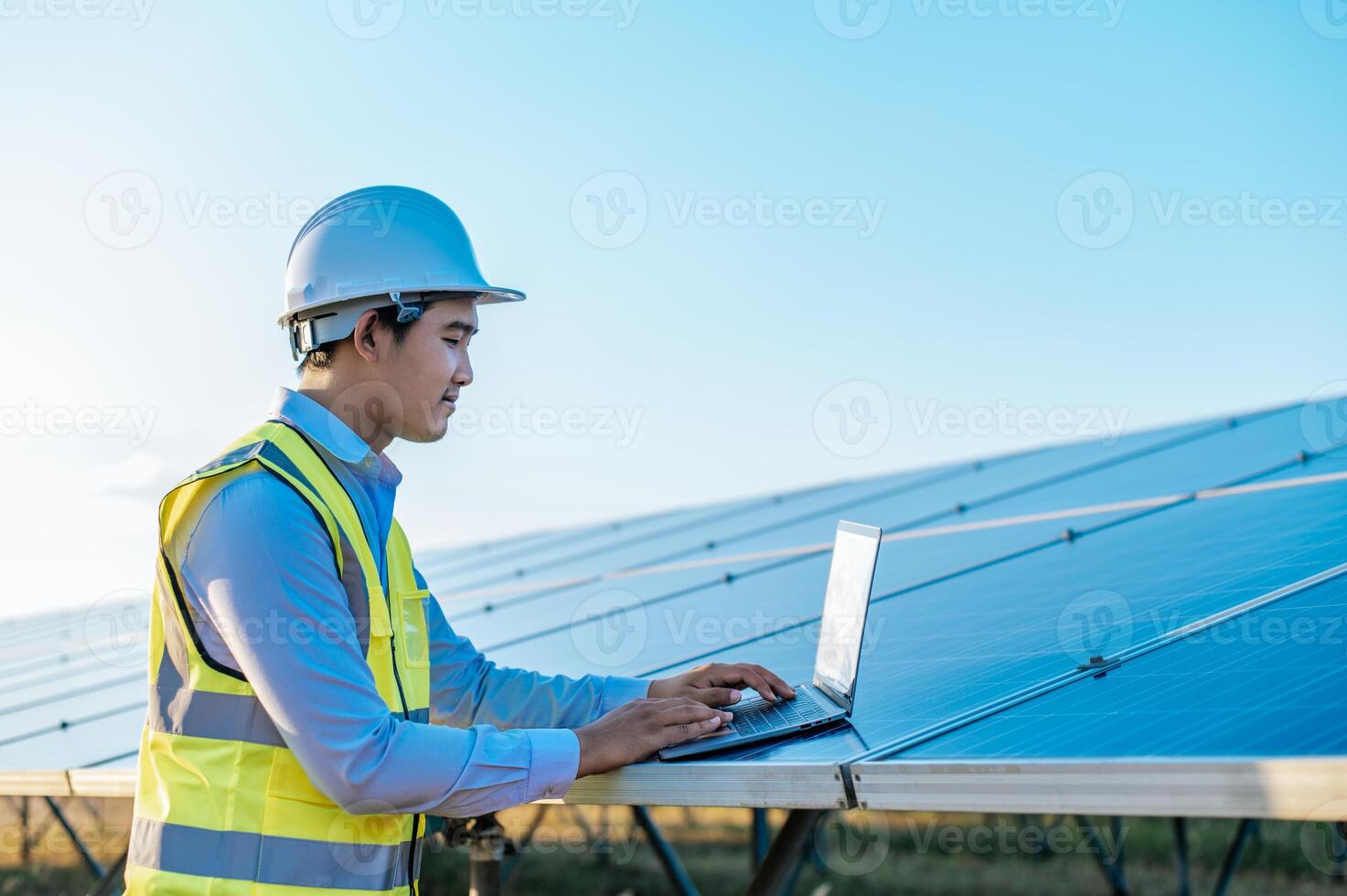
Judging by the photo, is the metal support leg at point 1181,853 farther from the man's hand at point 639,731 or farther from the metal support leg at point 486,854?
the man's hand at point 639,731

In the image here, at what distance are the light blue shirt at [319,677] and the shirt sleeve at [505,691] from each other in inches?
23.6

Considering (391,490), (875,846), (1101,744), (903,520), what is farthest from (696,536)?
(1101,744)

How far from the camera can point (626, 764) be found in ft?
9.53

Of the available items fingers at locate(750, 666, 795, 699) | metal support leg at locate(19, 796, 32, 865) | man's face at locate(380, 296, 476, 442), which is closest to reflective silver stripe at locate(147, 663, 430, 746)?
man's face at locate(380, 296, 476, 442)

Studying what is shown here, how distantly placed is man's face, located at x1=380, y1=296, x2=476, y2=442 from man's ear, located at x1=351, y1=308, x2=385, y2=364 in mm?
44

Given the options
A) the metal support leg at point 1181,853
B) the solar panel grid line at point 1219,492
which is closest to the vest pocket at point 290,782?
the solar panel grid line at point 1219,492

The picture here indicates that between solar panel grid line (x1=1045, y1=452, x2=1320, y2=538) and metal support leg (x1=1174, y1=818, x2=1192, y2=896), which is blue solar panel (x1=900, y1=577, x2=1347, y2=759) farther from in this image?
metal support leg (x1=1174, y1=818, x2=1192, y2=896)

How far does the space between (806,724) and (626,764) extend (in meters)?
0.47

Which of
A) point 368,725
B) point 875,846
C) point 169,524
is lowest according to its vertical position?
point 875,846

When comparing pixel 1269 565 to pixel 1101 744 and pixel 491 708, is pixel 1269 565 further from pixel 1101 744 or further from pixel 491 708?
pixel 491 708

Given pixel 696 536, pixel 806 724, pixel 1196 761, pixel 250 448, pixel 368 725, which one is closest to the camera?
pixel 1196 761

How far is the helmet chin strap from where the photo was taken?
3119 mm

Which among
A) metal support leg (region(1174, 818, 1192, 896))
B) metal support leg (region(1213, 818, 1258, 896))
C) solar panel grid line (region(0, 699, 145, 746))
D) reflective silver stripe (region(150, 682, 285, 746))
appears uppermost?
reflective silver stripe (region(150, 682, 285, 746))

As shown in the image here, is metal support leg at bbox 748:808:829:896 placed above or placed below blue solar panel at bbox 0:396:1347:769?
below
